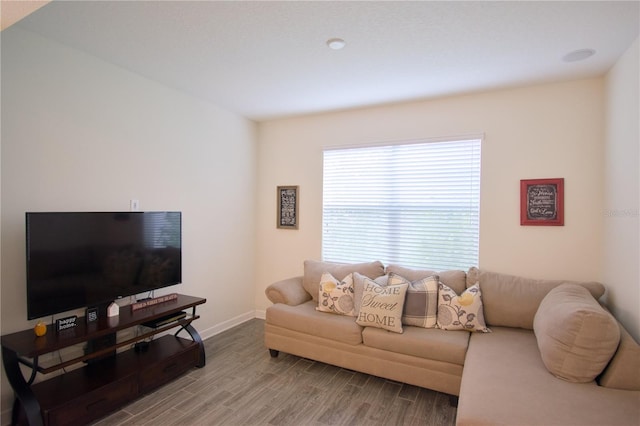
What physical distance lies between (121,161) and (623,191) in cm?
405

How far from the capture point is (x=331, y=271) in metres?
3.61

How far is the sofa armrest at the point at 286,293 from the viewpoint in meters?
3.42

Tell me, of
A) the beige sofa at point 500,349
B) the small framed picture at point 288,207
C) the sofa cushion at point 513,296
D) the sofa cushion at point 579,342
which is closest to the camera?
the beige sofa at point 500,349

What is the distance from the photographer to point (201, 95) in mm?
3596

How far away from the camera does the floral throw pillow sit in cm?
319

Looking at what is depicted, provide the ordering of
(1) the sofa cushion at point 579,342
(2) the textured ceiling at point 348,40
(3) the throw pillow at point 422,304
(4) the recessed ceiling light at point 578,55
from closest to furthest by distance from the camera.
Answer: (1) the sofa cushion at point 579,342
(2) the textured ceiling at point 348,40
(4) the recessed ceiling light at point 578,55
(3) the throw pillow at point 422,304

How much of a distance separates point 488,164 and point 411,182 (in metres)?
0.78

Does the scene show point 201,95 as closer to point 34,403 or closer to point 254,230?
point 254,230

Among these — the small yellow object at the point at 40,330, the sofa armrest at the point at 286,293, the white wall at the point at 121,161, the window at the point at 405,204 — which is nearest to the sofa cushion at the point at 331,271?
→ the sofa armrest at the point at 286,293

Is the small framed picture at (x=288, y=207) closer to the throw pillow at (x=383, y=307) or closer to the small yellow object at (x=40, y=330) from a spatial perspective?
the throw pillow at (x=383, y=307)

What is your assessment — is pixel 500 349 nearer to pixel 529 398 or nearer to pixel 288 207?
pixel 529 398

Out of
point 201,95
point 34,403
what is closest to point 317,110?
point 201,95

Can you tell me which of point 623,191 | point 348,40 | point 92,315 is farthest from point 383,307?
point 92,315

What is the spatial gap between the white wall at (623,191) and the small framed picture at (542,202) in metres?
0.33
